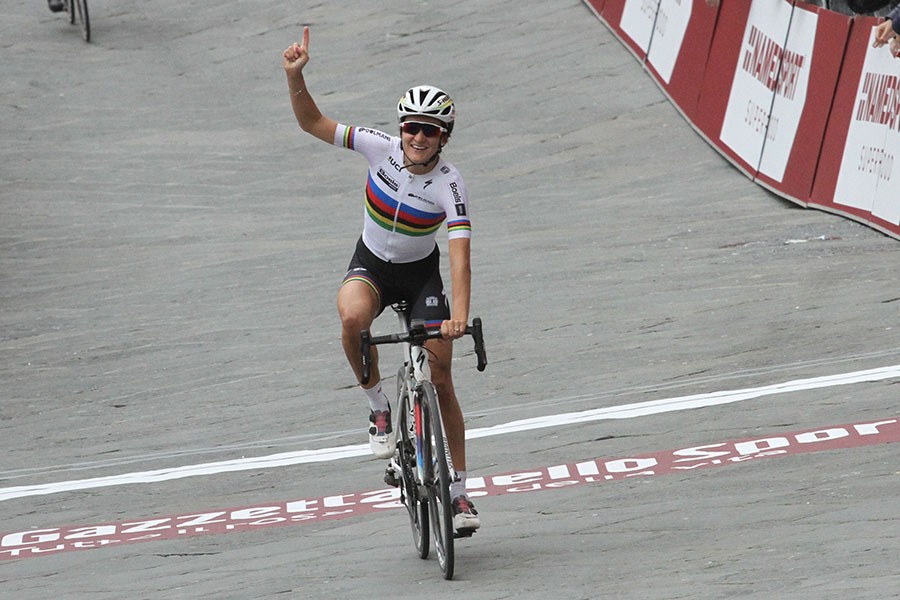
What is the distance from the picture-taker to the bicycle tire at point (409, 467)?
6.33 m

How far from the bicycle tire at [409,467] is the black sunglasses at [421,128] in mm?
988

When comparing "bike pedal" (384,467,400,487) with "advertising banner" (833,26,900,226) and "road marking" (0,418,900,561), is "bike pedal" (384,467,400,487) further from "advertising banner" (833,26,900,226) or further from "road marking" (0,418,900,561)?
"advertising banner" (833,26,900,226)

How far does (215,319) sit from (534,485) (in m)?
4.39

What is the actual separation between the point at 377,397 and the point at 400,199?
2.95 ft

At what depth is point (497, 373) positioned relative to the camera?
9.70m

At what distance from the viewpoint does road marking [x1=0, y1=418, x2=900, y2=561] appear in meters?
7.34

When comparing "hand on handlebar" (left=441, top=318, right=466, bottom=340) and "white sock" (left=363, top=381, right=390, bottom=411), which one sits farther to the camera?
"white sock" (left=363, top=381, right=390, bottom=411)

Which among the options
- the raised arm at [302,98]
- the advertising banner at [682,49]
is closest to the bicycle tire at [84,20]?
the advertising banner at [682,49]

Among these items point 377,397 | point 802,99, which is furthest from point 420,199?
point 802,99

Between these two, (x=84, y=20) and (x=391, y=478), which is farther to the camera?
(x=84, y=20)

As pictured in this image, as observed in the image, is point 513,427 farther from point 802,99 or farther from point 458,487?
point 802,99

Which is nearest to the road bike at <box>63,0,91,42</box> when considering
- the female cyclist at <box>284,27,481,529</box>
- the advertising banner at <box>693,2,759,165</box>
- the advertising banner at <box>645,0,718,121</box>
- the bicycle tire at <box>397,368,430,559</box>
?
the advertising banner at <box>645,0,718,121</box>

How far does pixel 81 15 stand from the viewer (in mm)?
20188

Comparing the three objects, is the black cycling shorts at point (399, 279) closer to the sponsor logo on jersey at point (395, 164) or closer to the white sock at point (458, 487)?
the sponsor logo on jersey at point (395, 164)
